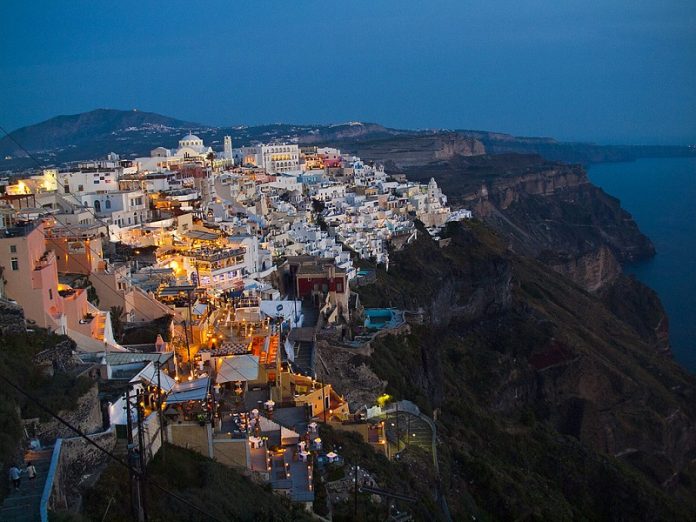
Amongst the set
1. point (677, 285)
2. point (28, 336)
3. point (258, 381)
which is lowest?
point (677, 285)

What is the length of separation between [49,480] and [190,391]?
656 cm

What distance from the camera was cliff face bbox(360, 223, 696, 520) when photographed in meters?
25.4

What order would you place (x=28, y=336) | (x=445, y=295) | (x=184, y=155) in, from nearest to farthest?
(x=28, y=336) → (x=445, y=295) → (x=184, y=155)

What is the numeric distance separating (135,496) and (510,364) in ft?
96.8

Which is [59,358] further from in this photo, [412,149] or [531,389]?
[412,149]

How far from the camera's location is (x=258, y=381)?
19547mm

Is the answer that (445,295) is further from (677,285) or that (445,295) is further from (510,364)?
(677,285)

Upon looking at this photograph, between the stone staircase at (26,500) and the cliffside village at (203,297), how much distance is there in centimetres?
132

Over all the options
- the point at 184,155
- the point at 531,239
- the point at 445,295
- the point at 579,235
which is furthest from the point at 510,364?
the point at 579,235

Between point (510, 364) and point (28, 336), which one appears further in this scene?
point (510, 364)

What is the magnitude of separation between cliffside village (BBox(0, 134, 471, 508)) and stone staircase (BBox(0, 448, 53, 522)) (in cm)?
132

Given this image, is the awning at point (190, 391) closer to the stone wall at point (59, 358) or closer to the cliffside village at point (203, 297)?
the cliffside village at point (203, 297)

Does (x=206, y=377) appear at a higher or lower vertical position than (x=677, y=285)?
higher

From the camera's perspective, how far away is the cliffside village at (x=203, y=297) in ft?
50.0
